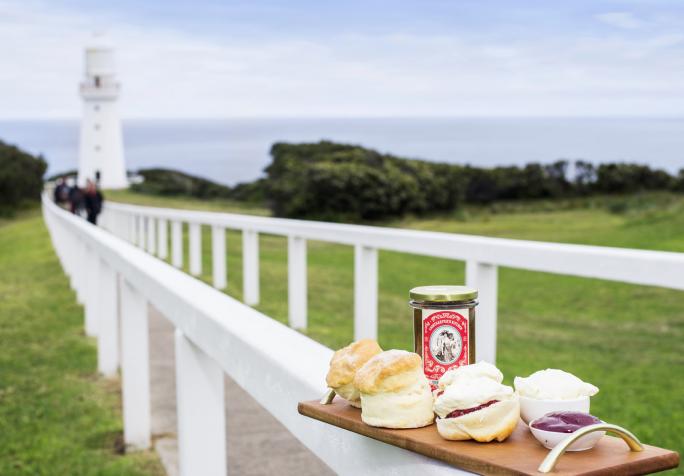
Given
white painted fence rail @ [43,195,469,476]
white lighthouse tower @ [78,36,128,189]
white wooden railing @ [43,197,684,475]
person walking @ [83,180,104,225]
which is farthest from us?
white lighthouse tower @ [78,36,128,189]

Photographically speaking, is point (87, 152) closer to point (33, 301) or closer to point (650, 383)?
point (33, 301)

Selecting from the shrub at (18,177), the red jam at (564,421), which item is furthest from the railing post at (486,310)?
the shrub at (18,177)

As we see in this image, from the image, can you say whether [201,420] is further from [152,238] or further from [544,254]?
[152,238]

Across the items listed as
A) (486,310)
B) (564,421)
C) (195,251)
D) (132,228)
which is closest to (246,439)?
(486,310)

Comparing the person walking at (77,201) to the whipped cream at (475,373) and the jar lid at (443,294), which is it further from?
the whipped cream at (475,373)

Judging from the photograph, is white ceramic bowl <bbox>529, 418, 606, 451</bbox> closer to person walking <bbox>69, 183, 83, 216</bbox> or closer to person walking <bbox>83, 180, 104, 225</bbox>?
person walking <bbox>83, 180, 104, 225</bbox>

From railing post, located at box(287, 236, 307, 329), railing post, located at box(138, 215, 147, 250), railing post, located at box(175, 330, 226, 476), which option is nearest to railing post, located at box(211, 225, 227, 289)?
railing post, located at box(287, 236, 307, 329)
